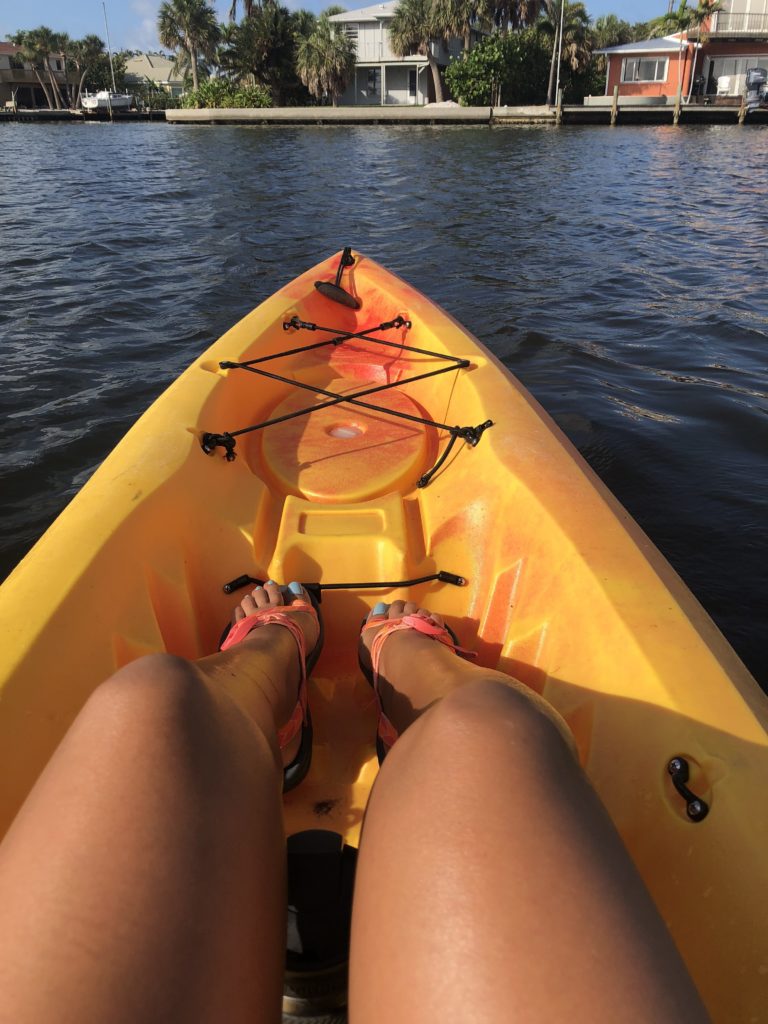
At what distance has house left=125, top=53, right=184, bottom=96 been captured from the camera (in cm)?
6506

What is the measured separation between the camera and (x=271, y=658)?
1.70 metres

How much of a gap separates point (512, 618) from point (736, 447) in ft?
9.66

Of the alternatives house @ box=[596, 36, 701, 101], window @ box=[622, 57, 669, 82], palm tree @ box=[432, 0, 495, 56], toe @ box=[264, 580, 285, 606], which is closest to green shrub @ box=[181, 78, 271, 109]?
palm tree @ box=[432, 0, 495, 56]

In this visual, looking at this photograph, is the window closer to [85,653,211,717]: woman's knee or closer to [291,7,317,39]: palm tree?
[291,7,317,39]: palm tree

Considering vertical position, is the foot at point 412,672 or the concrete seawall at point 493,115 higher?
the concrete seawall at point 493,115

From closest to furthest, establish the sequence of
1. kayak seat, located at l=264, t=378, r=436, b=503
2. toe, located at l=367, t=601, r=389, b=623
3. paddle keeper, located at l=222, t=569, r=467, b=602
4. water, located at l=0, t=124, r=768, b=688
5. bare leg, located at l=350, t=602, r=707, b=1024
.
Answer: bare leg, located at l=350, t=602, r=707, b=1024 < toe, located at l=367, t=601, r=389, b=623 < paddle keeper, located at l=222, t=569, r=467, b=602 < kayak seat, located at l=264, t=378, r=436, b=503 < water, located at l=0, t=124, r=768, b=688

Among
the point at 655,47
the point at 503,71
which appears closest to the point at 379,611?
the point at 503,71

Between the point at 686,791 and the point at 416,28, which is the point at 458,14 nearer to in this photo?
the point at 416,28

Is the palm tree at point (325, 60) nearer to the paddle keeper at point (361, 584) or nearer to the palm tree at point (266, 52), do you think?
the palm tree at point (266, 52)

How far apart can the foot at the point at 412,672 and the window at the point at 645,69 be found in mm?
42721

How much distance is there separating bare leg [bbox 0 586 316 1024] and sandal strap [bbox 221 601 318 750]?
51cm

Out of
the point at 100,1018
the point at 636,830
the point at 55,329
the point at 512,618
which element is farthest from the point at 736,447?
the point at 55,329

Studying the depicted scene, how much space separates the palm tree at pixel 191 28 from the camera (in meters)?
47.4

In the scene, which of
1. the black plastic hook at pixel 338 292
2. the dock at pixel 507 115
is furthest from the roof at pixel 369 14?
the black plastic hook at pixel 338 292
